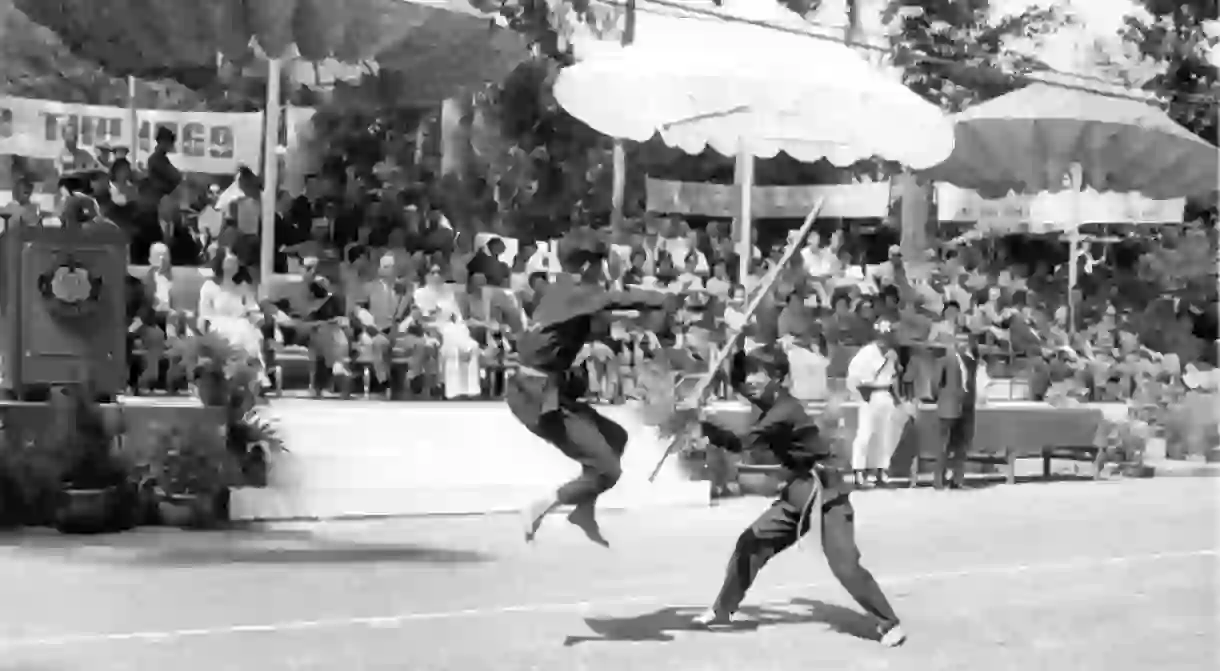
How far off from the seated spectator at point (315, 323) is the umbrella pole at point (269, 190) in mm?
341

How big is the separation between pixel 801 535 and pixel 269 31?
8.03 metres

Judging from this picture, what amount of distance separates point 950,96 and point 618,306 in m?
24.4

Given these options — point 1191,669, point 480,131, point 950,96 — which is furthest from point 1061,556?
point 950,96

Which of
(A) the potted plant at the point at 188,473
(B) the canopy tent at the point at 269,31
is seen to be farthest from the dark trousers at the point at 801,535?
(B) the canopy tent at the point at 269,31

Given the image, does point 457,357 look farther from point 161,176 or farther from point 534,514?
point 534,514

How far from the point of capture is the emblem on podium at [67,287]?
1395 centimetres

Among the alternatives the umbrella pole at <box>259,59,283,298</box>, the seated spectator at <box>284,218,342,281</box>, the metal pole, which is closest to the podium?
the umbrella pole at <box>259,59,283,298</box>

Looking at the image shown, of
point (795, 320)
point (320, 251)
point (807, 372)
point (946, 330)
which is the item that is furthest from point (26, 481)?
point (946, 330)

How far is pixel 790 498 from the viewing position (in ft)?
32.8

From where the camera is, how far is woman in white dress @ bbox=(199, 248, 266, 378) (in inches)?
617

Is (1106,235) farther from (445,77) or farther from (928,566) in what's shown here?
(928,566)

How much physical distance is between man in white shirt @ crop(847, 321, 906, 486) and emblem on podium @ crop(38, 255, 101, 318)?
28.5ft

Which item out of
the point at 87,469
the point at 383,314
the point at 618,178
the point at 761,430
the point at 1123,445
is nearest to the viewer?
the point at 761,430

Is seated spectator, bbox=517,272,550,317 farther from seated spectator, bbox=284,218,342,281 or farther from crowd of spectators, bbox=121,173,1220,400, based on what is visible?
seated spectator, bbox=284,218,342,281
